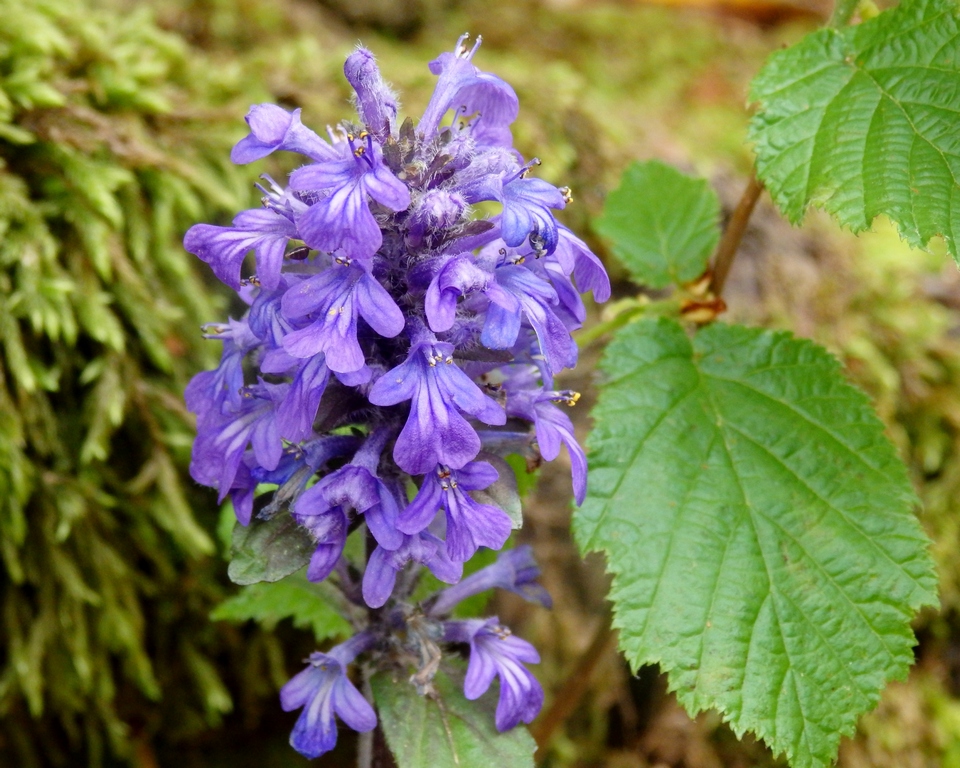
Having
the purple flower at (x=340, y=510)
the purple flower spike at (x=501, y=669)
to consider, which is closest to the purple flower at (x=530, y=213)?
the purple flower at (x=340, y=510)

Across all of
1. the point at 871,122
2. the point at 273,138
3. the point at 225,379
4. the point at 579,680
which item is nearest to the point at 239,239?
the point at 273,138

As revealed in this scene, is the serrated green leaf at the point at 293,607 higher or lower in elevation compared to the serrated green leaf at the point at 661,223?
lower

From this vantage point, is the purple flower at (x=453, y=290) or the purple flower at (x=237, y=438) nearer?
the purple flower at (x=453, y=290)

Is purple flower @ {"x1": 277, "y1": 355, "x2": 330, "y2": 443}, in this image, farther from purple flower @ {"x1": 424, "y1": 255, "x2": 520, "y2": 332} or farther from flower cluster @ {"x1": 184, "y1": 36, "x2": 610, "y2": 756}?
purple flower @ {"x1": 424, "y1": 255, "x2": 520, "y2": 332}

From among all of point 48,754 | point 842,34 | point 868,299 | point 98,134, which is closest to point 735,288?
point 868,299

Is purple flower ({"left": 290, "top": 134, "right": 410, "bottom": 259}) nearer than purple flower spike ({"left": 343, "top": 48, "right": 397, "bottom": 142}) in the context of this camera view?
Yes

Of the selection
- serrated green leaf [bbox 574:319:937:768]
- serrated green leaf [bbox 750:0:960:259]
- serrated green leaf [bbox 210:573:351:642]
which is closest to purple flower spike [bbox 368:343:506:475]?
serrated green leaf [bbox 574:319:937:768]

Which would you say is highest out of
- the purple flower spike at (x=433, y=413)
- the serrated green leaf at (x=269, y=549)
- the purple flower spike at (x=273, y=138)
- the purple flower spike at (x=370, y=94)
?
the purple flower spike at (x=370, y=94)

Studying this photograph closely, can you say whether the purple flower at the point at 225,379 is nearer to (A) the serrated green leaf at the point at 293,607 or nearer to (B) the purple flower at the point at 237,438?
(B) the purple flower at the point at 237,438
